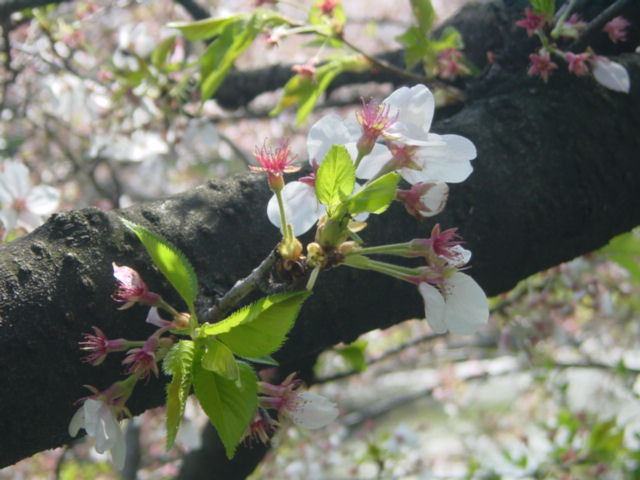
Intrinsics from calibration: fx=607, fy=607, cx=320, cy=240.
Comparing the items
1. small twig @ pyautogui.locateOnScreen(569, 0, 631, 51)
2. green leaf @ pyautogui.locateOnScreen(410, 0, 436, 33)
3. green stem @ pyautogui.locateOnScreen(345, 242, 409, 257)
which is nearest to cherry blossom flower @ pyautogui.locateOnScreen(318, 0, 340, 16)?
green leaf @ pyautogui.locateOnScreen(410, 0, 436, 33)

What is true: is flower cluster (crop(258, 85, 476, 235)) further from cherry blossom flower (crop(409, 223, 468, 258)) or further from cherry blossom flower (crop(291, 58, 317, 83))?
cherry blossom flower (crop(291, 58, 317, 83))

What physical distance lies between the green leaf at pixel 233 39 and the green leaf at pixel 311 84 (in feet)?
0.34

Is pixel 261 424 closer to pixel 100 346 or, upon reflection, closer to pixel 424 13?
pixel 100 346

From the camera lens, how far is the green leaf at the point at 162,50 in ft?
4.38

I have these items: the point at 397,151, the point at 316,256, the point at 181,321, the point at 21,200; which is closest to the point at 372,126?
the point at 397,151

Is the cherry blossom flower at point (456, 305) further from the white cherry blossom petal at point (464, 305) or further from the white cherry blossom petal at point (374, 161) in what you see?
the white cherry blossom petal at point (374, 161)

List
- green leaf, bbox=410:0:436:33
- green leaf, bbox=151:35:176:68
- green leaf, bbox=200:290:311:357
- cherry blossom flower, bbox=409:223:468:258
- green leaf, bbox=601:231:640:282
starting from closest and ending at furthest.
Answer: green leaf, bbox=200:290:311:357, cherry blossom flower, bbox=409:223:468:258, green leaf, bbox=410:0:436:33, green leaf, bbox=601:231:640:282, green leaf, bbox=151:35:176:68

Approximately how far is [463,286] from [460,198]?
26 cm

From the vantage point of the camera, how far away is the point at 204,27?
100cm

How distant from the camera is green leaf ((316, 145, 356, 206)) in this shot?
19.6 inches

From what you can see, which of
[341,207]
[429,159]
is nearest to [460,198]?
[429,159]

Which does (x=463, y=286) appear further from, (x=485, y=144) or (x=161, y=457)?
(x=161, y=457)

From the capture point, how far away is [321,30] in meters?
1.04

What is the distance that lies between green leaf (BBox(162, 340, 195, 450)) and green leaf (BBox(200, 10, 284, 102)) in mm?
649
